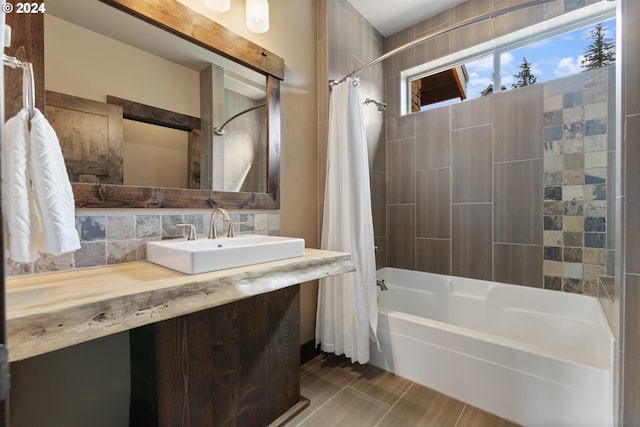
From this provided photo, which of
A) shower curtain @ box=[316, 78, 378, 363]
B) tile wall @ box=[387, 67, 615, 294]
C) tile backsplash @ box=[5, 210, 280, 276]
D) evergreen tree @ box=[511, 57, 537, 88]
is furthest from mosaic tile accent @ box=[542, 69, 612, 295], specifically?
tile backsplash @ box=[5, 210, 280, 276]

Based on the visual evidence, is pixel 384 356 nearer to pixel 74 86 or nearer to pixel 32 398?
pixel 32 398

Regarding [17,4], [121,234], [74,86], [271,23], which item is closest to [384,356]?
[121,234]

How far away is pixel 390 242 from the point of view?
9.58ft

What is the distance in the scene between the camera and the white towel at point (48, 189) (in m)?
0.85

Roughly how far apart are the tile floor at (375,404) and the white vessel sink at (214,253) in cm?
95

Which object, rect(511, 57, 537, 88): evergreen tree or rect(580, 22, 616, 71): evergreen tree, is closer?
rect(580, 22, 616, 71): evergreen tree

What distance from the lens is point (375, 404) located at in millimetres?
1657

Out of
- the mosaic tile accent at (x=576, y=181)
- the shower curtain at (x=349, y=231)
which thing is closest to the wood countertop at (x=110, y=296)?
the shower curtain at (x=349, y=231)

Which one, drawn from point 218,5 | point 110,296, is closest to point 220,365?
point 110,296

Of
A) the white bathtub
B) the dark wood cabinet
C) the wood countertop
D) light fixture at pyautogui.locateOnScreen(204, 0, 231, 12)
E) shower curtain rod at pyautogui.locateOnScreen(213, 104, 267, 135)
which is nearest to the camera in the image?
the wood countertop

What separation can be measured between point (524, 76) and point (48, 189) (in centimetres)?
296

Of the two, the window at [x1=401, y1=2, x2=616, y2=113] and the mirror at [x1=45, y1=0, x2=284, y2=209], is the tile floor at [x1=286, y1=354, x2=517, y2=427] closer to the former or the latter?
the mirror at [x1=45, y1=0, x2=284, y2=209]

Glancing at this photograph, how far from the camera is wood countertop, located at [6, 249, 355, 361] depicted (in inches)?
26.2

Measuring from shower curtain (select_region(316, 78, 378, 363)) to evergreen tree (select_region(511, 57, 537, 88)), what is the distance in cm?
135
